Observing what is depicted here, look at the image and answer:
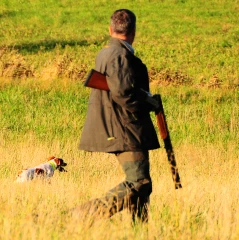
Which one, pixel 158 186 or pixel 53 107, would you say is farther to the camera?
pixel 53 107

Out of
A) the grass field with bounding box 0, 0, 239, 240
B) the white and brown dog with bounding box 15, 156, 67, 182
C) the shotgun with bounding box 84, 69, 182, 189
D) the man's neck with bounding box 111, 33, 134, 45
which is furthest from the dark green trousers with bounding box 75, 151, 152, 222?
the white and brown dog with bounding box 15, 156, 67, 182

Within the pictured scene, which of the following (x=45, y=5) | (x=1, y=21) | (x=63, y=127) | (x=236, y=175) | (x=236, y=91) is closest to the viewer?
(x=236, y=175)

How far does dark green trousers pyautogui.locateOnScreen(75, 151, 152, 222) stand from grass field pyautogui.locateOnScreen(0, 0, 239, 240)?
0.35 ft

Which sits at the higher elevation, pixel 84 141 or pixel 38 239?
pixel 84 141

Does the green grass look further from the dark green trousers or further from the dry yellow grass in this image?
the dark green trousers

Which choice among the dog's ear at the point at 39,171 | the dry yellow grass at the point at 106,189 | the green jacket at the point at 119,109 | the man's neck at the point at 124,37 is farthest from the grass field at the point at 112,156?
the man's neck at the point at 124,37

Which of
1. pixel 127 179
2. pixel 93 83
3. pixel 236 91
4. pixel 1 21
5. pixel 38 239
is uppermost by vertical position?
pixel 1 21

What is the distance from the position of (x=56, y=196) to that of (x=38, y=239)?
5.23 ft

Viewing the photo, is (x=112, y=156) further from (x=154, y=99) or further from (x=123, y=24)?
(x=123, y=24)

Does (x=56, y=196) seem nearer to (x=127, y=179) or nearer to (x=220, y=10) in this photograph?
(x=127, y=179)

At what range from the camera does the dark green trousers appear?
231 inches

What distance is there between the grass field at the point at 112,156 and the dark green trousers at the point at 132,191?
0.11 metres

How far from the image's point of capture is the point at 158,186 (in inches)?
306

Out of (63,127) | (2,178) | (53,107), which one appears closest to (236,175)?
(2,178)
